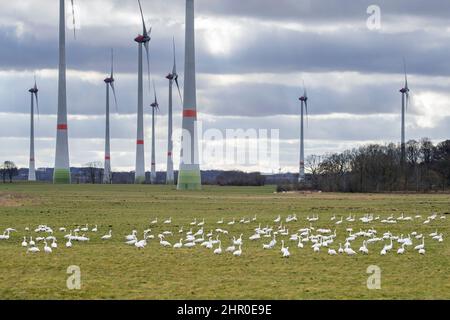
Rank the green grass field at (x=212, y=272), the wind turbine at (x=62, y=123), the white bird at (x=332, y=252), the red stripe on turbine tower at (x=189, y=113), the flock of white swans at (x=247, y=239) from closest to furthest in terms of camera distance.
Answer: the green grass field at (x=212, y=272) < the white bird at (x=332, y=252) < the flock of white swans at (x=247, y=239) < the red stripe on turbine tower at (x=189, y=113) < the wind turbine at (x=62, y=123)

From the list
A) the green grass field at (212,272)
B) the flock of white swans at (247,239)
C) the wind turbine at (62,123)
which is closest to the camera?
the green grass field at (212,272)

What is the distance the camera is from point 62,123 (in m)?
173

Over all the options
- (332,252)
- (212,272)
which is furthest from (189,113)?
(212,272)

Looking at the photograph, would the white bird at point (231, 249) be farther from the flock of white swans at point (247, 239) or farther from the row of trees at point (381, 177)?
the row of trees at point (381, 177)

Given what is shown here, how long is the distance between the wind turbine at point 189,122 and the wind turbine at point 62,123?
33423 millimetres

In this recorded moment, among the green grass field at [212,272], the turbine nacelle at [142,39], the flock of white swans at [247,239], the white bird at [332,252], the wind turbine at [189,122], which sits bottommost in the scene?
the green grass field at [212,272]

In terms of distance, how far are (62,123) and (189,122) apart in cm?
4471

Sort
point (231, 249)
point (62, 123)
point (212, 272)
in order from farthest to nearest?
point (62, 123)
point (231, 249)
point (212, 272)

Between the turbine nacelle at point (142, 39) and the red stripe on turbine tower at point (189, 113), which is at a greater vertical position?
the turbine nacelle at point (142, 39)

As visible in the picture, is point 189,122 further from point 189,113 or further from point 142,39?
point 142,39

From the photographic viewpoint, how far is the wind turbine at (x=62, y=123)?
160 meters

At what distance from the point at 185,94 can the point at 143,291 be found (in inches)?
4120

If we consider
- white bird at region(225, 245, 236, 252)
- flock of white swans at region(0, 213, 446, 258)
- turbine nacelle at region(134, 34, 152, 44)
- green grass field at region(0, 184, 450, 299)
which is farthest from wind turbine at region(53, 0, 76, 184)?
white bird at region(225, 245, 236, 252)

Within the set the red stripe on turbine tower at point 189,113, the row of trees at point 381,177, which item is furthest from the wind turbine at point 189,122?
the row of trees at point 381,177
